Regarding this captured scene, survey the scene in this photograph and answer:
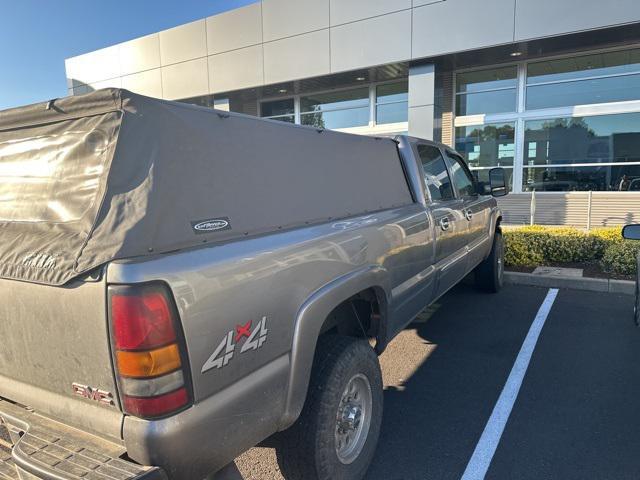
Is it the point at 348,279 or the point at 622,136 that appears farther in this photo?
the point at 622,136

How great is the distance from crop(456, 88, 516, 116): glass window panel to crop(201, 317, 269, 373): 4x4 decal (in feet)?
42.7

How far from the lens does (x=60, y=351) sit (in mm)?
1667

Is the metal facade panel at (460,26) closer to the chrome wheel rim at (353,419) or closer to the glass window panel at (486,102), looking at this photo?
the glass window panel at (486,102)

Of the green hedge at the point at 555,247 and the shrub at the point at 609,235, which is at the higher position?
the shrub at the point at 609,235

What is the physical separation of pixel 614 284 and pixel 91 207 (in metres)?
6.48

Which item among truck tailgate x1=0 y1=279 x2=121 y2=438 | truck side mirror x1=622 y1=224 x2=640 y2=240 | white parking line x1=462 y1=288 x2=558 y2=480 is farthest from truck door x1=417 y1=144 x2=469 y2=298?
truck tailgate x1=0 y1=279 x2=121 y2=438

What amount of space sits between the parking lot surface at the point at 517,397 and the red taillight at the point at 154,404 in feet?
4.57

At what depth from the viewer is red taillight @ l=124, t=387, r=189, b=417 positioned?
1521mm

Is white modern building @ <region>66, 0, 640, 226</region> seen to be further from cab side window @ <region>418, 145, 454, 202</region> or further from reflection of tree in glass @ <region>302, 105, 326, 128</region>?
cab side window @ <region>418, 145, 454, 202</region>

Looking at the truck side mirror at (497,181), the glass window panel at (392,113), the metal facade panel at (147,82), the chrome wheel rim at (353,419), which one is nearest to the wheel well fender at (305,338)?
the chrome wheel rim at (353,419)

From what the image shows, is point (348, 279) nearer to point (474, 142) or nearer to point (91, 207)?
point (91, 207)

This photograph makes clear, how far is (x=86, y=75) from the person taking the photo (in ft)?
58.2

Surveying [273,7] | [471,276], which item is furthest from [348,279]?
A: [273,7]

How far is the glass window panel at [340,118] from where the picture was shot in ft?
49.5
